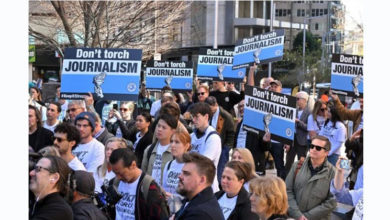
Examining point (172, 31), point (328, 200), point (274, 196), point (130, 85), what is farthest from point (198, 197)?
point (172, 31)

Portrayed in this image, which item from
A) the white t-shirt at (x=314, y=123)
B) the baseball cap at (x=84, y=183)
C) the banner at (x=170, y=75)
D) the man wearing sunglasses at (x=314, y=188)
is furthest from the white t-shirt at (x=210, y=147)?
the banner at (x=170, y=75)

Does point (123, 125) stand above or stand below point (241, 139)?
above

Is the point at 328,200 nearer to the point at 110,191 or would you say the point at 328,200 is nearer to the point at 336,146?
the point at 110,191

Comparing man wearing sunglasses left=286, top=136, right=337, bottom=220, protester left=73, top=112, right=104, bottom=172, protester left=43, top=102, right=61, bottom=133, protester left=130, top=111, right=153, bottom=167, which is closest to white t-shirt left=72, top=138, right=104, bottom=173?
protester left=73, top=112, right=104, bottom=172

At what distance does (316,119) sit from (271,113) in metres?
2.57

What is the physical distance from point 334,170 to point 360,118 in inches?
161

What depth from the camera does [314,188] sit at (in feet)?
20.4

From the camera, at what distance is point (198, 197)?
460cm

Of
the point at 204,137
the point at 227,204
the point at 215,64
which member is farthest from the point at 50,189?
the point at 215,64

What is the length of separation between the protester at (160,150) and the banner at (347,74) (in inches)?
167

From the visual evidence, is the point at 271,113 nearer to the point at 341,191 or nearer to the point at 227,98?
the point at 341,191

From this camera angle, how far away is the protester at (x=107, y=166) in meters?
6.73

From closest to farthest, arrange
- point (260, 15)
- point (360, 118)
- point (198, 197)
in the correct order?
point (198, 197), point (360, 118), point (260, 15)

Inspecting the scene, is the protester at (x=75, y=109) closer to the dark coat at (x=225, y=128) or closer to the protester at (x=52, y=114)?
the protester at (x=52, y=114)
